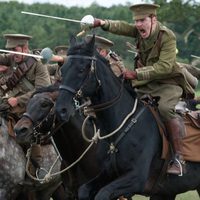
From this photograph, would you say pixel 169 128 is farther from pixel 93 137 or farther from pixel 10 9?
pixel 10 9

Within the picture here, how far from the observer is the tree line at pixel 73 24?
63.5 meters

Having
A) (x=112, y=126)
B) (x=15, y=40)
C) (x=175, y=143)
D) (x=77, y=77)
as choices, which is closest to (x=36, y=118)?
(x=112, y=126)

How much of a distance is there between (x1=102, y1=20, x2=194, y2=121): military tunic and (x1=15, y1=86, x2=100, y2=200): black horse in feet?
3.29

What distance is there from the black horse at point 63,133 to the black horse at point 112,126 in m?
0.46

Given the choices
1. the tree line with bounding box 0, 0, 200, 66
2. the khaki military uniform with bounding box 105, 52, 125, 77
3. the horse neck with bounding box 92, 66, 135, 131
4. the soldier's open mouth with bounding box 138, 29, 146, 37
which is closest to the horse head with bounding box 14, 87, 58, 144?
the horse neck with bounding box 92, 66, 135, 131

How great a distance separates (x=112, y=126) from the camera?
8773mm

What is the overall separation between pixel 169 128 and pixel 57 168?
8.42 feet

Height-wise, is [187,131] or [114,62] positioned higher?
[114,62]

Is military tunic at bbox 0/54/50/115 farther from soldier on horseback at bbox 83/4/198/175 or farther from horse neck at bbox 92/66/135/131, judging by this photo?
horse neck at bbox 92/66/135/131

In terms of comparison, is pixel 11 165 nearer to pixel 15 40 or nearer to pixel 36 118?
pixel 36 118

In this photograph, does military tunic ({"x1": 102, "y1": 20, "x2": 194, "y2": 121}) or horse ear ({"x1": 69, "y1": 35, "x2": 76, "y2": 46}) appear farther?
military tunic ({"x1": 102, "y1": 20, "x2": 194, "y2": 121})

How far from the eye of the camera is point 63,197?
1186 centimetres

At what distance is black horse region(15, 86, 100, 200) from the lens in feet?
30.2

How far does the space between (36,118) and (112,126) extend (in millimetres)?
1094
